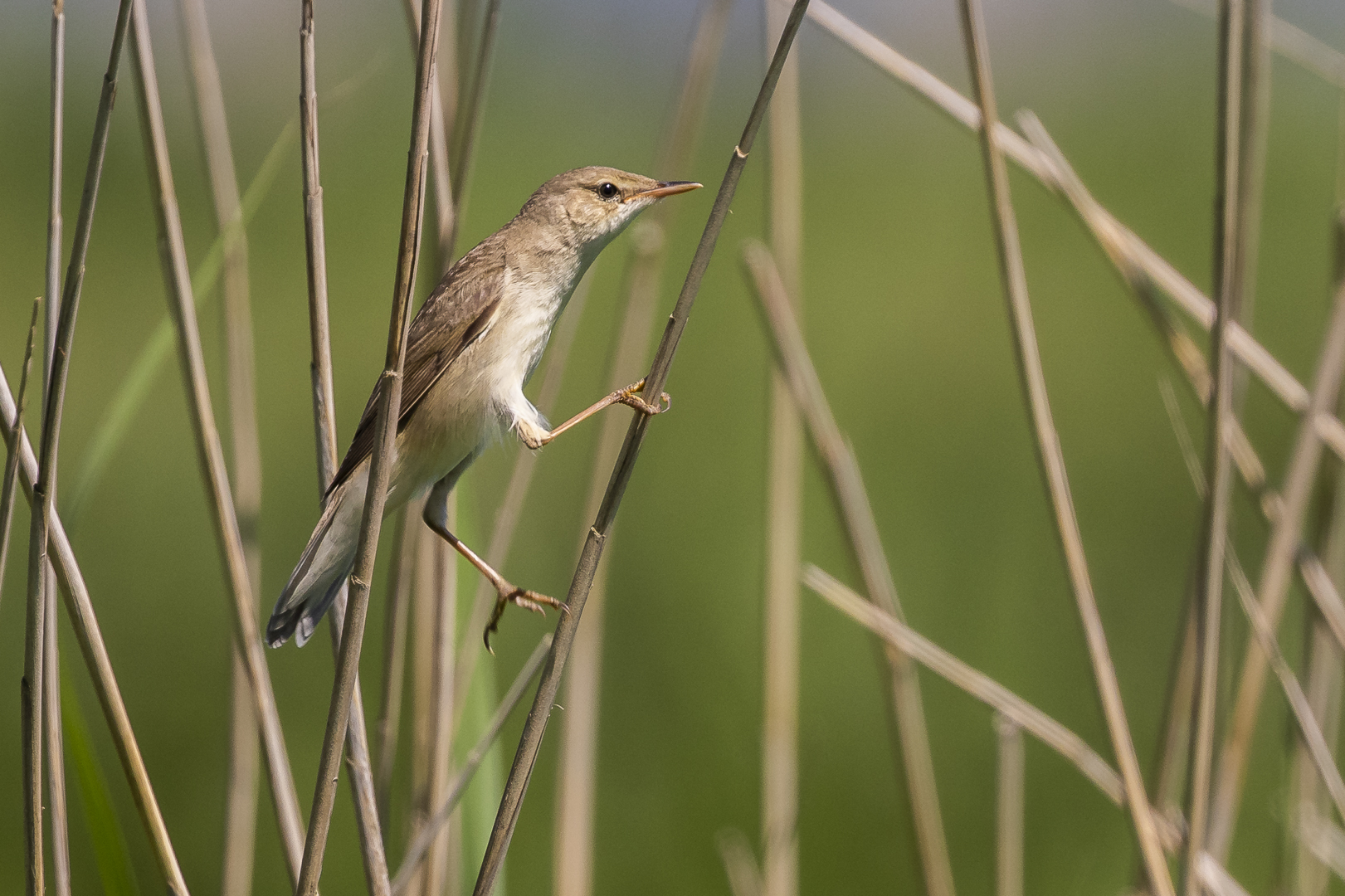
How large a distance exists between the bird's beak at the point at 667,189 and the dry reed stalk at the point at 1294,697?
139cm

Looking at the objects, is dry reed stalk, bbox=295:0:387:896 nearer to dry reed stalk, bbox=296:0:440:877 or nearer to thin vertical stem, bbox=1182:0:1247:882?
dry reed stalk, bbox=296:0:440:877

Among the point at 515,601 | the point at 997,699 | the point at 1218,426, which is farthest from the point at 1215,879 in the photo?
the point at 515,601

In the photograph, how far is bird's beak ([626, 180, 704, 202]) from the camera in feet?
8.07

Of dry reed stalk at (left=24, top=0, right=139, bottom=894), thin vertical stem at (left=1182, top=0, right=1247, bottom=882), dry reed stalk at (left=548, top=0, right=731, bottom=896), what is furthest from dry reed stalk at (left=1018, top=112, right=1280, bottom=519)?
dry reed stalk at (left=24, top=0, right=139, bottom=894)

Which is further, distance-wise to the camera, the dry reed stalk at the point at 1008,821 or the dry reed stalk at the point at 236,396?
the dry reed stalk at the point at 1008,821

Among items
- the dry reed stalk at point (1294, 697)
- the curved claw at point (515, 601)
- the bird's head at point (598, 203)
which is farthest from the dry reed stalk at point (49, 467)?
the dry reed stalk at point (1294, 697)

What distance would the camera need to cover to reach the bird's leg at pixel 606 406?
5.66ft

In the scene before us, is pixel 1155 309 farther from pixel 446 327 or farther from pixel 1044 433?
pixel 446 327

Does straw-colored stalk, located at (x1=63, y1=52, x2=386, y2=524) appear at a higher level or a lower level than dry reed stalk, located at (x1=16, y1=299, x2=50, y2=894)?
higher

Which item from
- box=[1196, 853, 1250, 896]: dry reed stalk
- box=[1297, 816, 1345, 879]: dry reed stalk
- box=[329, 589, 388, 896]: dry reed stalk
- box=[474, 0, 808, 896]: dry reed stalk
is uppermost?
box=[474, 0, 808, 896]: dry reed stalk

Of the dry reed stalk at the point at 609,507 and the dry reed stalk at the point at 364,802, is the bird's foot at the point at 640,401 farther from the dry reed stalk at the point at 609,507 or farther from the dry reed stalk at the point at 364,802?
the dry reed stalk at the point at 364,802

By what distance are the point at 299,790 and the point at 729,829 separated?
1584mm

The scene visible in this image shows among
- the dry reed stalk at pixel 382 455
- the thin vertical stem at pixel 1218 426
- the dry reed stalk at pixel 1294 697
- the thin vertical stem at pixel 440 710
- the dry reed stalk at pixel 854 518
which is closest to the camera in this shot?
the dry reed stalk at pixel 382 455

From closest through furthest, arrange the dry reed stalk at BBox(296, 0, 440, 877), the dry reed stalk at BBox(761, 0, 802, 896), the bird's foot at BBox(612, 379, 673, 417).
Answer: the dry reed stalk at BBox(296, 0, 440, 877), the bird's foot at BBox(612, 379, 673, 417), the dry reed stalk at BBox(761, 0, 802, 896)
